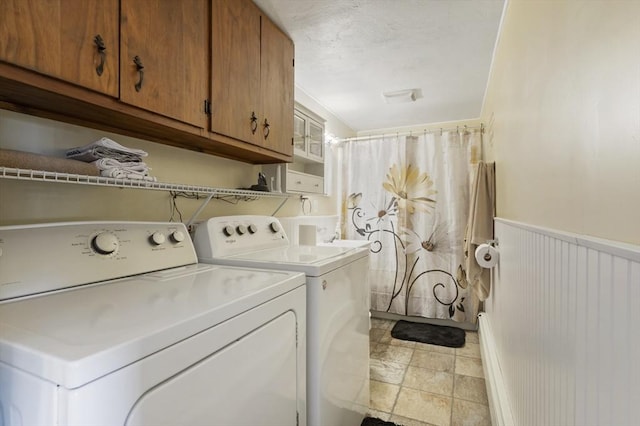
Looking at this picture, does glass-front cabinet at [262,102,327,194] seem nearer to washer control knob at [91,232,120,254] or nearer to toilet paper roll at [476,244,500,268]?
washer control knob at [91,232,120,254]

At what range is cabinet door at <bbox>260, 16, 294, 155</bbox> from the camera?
177cm

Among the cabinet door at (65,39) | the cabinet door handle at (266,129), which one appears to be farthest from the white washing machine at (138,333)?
the cabinet door handle at (266,129)

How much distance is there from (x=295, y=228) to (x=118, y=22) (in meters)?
1.80

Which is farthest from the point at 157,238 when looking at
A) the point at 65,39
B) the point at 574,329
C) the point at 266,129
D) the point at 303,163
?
the point at 303,163

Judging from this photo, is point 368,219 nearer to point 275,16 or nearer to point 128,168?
point 275,16

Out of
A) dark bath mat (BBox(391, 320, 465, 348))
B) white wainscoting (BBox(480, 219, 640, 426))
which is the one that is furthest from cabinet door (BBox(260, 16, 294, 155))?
dark bath mat (BBox(391, 320, 465, 348))

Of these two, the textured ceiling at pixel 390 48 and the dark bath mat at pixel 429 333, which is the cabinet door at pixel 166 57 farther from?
the dark bath mat at pixel 429 333

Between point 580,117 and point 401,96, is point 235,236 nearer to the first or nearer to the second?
point 580,117

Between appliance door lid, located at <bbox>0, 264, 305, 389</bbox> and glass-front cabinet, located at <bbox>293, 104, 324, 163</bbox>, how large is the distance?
57.1 inches

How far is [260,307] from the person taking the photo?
37.1 inches

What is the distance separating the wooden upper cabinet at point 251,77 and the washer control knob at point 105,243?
615 millimetres

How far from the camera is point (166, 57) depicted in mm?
1202

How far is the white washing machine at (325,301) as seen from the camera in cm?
124

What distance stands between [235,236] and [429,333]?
7.62 feet
